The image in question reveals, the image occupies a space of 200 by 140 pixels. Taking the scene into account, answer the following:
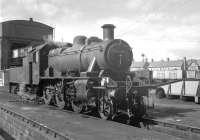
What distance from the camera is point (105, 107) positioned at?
443 inches

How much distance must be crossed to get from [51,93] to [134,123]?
558 centimetres

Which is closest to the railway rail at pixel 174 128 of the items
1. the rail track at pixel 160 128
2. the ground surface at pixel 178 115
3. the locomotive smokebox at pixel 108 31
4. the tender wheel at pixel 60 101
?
the rail track at pixel 160 128

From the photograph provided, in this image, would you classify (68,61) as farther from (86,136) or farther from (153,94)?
(86,136)

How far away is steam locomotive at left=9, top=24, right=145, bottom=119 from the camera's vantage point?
36.5 feet

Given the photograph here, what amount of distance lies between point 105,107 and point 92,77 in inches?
58.1

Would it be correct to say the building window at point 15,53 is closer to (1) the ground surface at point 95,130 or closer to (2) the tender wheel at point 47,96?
(2) the tender wheel at point 47,96

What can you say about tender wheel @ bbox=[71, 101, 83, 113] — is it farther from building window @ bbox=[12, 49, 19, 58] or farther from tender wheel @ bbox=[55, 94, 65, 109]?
building window @ bbox=[12, 49, 19, 58]

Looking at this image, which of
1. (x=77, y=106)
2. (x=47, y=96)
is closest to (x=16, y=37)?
(x=47, y=96)

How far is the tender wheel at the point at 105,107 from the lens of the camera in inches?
427

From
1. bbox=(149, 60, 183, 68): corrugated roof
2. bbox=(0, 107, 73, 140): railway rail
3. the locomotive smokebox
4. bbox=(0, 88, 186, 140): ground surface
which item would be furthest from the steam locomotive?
bbox=(149, 60, 183, 68): corrugated roof

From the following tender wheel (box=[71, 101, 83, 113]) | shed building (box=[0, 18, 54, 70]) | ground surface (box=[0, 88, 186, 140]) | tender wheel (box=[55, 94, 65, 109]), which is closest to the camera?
ground surface (box=[0, 88, 186, 140])

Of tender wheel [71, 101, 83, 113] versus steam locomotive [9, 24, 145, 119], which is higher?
steam locomotive [9, 24, 145, 119]

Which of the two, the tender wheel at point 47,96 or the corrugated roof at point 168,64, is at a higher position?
the corrugated roof at point 168,64

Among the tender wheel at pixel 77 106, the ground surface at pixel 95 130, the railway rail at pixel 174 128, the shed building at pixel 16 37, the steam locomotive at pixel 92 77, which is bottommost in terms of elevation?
the railway rail at pixel 174 128
